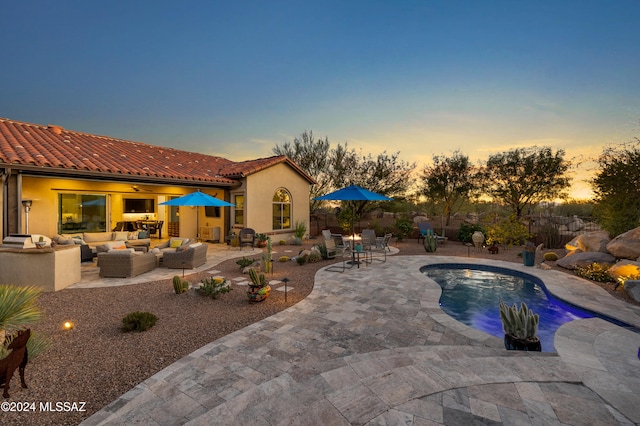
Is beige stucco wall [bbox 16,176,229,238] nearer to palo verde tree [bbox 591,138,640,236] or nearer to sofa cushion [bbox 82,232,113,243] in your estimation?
sofa cushion [bbox 82,232,113,243]

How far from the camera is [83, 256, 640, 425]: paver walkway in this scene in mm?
2428

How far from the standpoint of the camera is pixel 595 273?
25.6 feet

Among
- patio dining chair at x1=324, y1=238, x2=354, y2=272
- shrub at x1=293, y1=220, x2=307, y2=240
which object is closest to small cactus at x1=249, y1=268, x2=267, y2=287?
patio dining chair at x1=324, y1=238, x2=354, y2=272

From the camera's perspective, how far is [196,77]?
48.0 feet

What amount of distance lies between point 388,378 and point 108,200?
15443mm

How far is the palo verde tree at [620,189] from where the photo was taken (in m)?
9.67

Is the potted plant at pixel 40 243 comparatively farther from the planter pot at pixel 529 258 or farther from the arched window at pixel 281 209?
the planter pot at pixel 529 258

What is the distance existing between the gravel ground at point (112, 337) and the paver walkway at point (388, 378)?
0.37 metres

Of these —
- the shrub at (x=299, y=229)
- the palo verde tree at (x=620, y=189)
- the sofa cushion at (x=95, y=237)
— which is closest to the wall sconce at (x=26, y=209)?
the sofa cushion at (x=95, y=237)

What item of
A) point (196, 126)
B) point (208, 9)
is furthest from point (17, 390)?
point (196, 126)

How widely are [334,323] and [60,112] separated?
22625 millimetres

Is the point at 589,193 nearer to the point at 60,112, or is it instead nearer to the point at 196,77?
the point at 196,77

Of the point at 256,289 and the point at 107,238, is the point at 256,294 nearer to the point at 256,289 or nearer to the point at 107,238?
the point at 256,289

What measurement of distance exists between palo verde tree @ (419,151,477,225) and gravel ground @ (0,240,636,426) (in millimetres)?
18871
